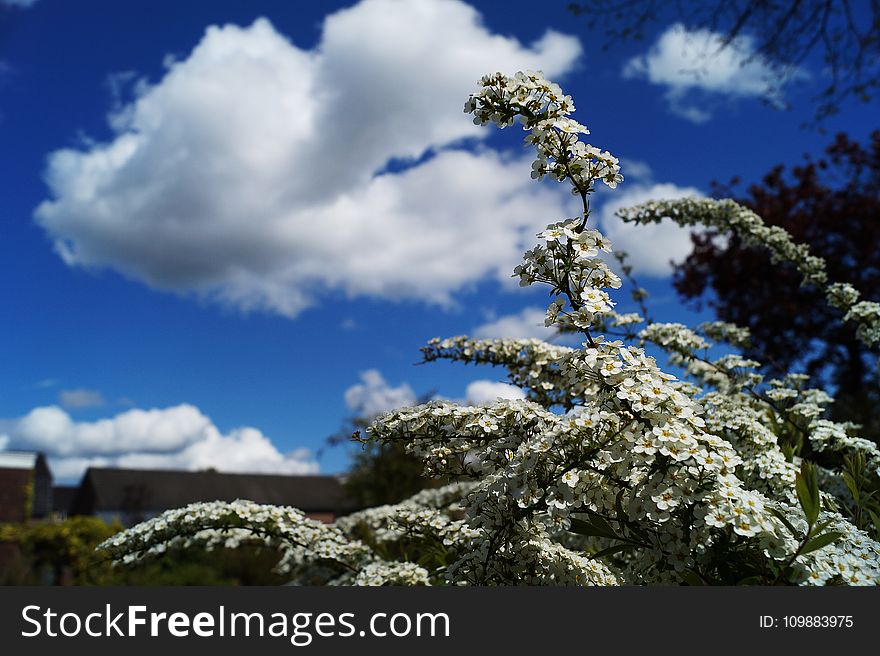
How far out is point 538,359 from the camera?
5133 millimetres

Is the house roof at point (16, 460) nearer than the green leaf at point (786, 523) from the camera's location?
No

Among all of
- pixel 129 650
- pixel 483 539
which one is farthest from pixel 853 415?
pixel 129 650

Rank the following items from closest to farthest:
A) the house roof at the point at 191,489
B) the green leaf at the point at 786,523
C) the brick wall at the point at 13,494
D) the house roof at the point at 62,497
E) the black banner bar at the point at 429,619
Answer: the black banner bar at the point at 429,619, the green leaf at the point at 786,523, the brick wall at the point at 13,494, the house roof at the point at 191,489, the house roof at the point at 62,497

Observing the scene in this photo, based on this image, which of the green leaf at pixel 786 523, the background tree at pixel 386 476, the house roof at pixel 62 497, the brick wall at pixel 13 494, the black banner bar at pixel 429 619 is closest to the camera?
the black banner bar at pixel 429 619

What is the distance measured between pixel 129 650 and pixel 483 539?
5.65 ft

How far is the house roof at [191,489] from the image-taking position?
3975 centimetres

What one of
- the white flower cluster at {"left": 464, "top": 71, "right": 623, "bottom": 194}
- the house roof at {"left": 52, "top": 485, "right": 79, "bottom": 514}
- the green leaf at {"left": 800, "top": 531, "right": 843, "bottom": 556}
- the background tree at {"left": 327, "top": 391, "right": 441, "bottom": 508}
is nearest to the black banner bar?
the green leaf at {"left": 800, "top": 531, "right": 843, "bottom": 556}

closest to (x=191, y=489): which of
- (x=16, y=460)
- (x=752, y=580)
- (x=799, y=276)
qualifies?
(x=16, y=460)

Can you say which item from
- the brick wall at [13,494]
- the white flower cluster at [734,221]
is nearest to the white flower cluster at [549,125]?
the white flower cluster at [734,221]

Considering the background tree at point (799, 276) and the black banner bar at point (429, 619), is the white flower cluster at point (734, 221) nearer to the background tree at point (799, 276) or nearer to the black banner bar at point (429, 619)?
the black banner bar at point (429, 619)

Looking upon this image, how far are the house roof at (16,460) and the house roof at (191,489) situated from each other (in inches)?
406

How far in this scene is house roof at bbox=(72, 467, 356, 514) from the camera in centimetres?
3975

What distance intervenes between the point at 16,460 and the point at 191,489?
16.2 metres

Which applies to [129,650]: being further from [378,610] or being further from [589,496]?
[589,496]
